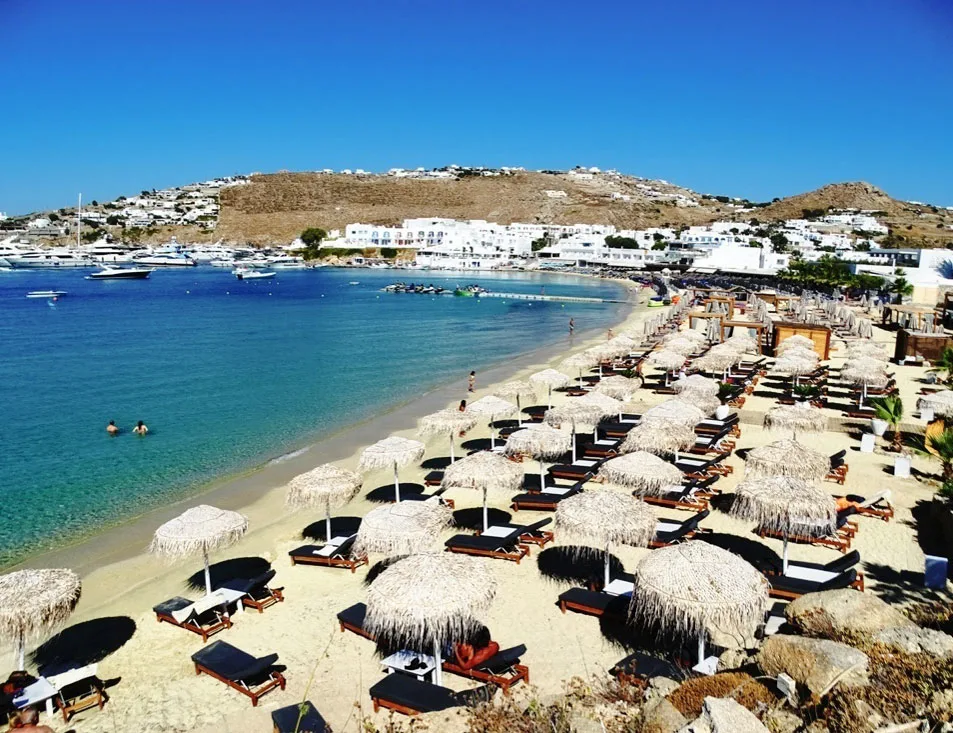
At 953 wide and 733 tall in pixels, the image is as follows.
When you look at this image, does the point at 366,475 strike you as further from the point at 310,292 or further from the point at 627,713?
the point at 310,292

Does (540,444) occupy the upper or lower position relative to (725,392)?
upper

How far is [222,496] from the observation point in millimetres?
14742

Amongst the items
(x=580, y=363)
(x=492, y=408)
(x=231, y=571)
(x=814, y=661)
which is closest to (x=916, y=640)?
(x=814, y=661)

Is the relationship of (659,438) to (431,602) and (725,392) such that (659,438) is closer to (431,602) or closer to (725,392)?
(431,602)

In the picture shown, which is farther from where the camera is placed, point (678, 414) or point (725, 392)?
point (725, 392)

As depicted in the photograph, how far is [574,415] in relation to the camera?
1495 cm

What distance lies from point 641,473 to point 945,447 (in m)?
4.94

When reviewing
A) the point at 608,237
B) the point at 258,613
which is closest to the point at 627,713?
the point at 258,613

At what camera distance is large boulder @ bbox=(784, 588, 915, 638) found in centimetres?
611

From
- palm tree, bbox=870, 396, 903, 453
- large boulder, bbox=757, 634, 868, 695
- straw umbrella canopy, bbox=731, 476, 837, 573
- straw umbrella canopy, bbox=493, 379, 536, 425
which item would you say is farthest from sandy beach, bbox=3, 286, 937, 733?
straw umbrella canopy, bbox=493, 379, 536, 425

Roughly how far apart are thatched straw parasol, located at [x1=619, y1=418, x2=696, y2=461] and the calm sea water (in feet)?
31.8

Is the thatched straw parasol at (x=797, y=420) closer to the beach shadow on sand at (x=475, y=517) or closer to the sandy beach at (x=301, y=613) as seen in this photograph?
the sandy beach at (x=301, y=613)

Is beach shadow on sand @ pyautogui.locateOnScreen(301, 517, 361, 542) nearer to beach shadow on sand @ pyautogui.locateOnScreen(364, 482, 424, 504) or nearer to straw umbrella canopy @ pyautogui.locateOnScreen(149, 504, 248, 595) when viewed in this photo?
beach shadow on sand @ pyautogui.locateOnScreen(364, 482, 424, 504)

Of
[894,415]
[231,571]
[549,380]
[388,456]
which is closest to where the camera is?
[231,571]
